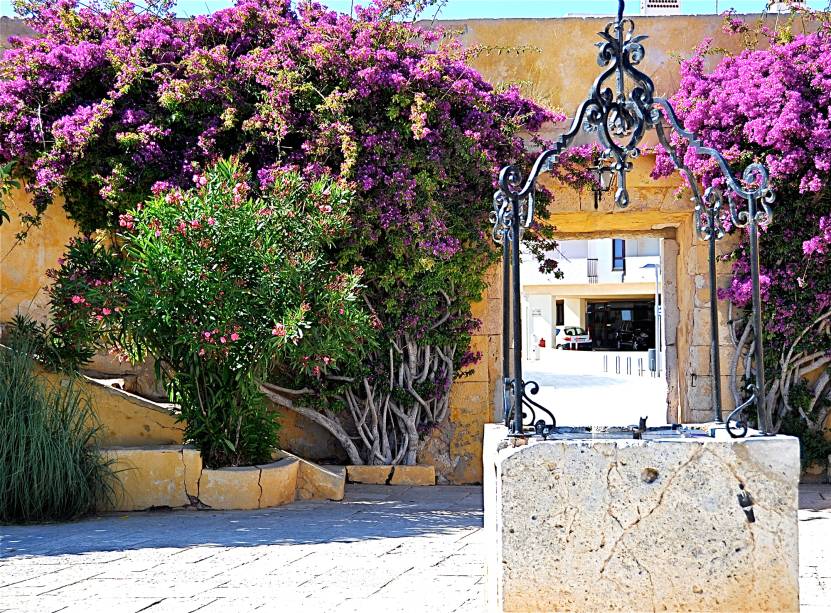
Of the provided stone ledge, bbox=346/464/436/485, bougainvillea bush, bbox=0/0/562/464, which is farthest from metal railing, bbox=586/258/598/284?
stone ledge, bbox=346/464/436/485

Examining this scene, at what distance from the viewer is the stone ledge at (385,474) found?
28.5 ft

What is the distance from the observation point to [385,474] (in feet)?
28.5

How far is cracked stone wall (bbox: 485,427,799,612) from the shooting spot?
354 cm

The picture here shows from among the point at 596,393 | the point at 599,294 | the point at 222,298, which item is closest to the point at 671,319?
the point at 222,298

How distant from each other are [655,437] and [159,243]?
4.13 meters

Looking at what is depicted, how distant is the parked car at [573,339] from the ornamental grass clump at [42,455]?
1425 inches

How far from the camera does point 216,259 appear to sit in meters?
6.82

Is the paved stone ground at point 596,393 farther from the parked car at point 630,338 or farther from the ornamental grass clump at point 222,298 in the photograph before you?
the parked car at point 630,338

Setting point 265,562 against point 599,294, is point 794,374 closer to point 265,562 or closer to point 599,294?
point 265,562

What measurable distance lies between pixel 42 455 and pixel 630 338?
38757 mm

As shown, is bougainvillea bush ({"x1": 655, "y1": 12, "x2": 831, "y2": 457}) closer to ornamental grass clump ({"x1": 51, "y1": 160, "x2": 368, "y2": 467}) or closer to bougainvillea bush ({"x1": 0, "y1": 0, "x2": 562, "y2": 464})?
bougainvillea bush ({"x1": 0, "y1": 0, "x2": 562, "y2": 464})

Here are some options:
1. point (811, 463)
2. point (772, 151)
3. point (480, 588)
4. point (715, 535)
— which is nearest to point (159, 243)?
point (480, 588)

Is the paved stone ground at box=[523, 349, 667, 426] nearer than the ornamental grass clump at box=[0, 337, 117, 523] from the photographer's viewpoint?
No

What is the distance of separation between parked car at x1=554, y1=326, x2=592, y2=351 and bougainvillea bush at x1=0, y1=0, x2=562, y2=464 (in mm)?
33424
